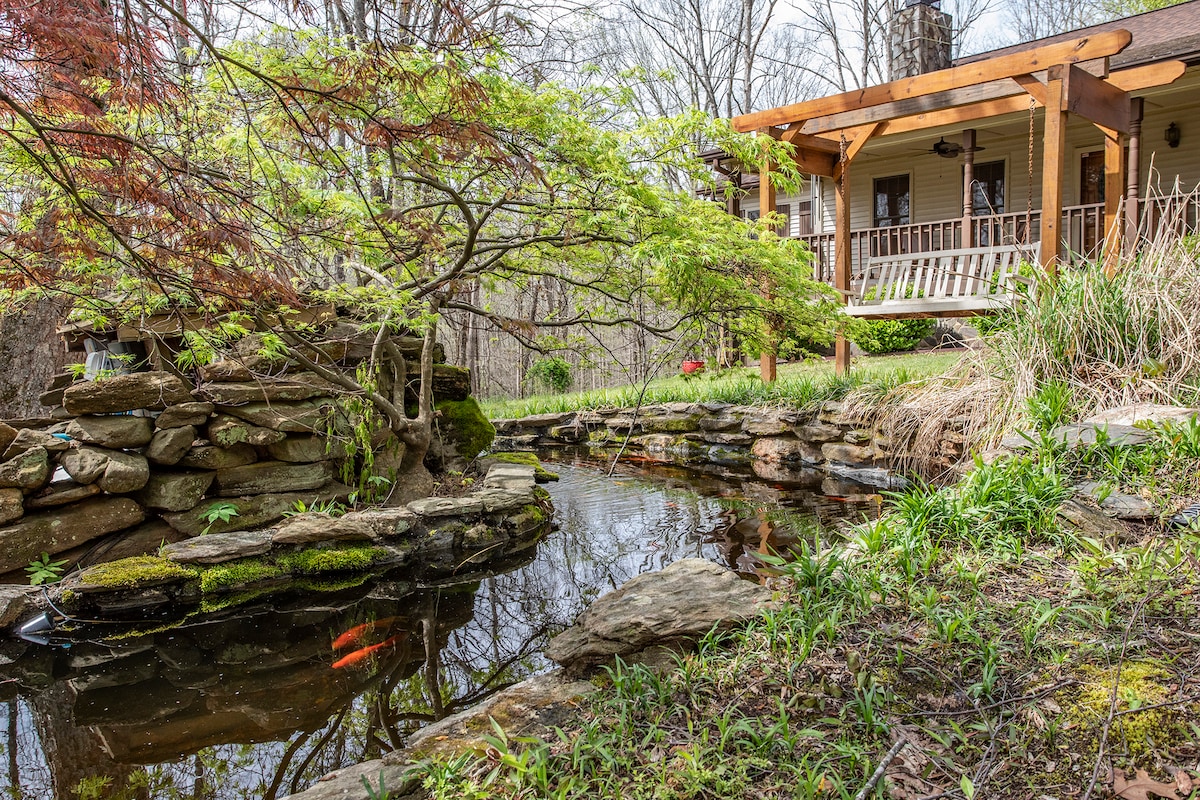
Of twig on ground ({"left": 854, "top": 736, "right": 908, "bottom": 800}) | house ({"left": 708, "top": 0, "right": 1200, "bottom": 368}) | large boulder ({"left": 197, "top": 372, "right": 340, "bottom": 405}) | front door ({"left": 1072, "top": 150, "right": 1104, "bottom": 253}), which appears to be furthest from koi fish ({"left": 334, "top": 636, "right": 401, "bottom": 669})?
front door ({"left": 1072, "top": 150, "right": 1104, "bottom": 253})

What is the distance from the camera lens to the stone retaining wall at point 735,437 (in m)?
7.87

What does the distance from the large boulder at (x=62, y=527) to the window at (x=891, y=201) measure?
13783 millimetres

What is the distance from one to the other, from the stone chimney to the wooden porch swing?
5.62 feet

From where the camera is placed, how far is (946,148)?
1278 cm

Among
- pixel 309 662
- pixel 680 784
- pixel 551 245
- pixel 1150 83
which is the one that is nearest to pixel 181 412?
pixel 309 662

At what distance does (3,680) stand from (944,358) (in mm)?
10947

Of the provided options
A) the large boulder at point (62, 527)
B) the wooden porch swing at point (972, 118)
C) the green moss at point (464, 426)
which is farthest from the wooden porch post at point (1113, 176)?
the large boulder at point (62, 527)

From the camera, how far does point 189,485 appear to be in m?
5.46

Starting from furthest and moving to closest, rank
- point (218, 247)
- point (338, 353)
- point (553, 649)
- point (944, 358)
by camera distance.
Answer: point (944, 358), point (338, 353), point (553, 649), point (218, 247)

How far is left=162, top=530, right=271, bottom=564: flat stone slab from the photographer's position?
4.93 m

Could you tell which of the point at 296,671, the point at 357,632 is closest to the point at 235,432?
the point at 357,632

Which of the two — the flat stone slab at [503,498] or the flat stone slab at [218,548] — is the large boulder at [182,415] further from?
the flat stone slab at [503,498]

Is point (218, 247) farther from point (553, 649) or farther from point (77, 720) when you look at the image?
point (77, 720)

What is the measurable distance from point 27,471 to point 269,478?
154cm
